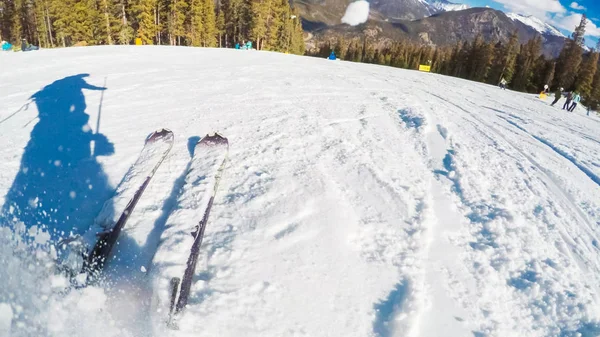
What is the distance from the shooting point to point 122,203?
3.96 m

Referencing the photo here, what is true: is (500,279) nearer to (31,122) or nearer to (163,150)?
(163,150)

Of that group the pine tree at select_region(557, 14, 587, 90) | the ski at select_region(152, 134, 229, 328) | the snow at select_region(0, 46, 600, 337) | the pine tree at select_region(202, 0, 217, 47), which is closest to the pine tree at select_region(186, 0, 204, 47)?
the pine tree at select_region(202, 0, 217, 47)

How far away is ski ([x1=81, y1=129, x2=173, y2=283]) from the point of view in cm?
304

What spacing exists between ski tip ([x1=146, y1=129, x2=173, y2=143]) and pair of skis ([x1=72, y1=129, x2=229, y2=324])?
0.03 m

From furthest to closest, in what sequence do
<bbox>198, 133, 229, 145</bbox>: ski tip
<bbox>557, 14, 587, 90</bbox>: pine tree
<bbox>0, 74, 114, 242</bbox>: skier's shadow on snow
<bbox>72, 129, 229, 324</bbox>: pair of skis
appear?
<bbox>557, 14, 587, 90</bbox>: pine tree
<bbox>198, 133, 229, 145</bbox>: ski tip
<bbox>0, 74, 114, 242</bbox>: skier's shadow on snow
<bbox>72, 129, 229, 324</bbox>: pair of skis

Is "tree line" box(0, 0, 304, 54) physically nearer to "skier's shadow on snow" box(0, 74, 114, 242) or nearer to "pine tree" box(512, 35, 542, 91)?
"skier's shadow on snow" box(0, 74, 114, 242)

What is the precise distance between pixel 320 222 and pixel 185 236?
5.14ft

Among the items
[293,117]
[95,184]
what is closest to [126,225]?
[95,184]

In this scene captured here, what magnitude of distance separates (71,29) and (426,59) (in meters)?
74.8

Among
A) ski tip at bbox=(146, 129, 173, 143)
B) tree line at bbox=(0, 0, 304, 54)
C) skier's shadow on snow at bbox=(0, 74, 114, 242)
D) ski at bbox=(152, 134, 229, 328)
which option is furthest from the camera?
tree line at bbox=(0, 0, 304, 54)

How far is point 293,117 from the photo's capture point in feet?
24.5

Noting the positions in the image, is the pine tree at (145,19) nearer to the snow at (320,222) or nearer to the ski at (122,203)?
the snow at (320,222)

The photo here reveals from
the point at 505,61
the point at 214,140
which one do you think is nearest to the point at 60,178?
the point at 214,140

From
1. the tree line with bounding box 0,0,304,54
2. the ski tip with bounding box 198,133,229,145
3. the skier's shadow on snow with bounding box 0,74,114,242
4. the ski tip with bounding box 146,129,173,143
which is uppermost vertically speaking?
the tree line with bounding box 0,0,304,54
